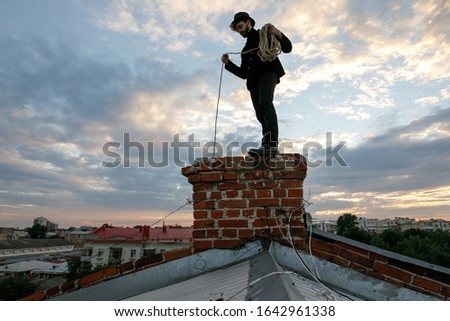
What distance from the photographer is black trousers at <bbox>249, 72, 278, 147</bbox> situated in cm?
289

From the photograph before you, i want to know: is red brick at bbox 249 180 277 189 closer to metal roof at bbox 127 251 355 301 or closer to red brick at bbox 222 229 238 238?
red brick at bbox 222 229 238 238

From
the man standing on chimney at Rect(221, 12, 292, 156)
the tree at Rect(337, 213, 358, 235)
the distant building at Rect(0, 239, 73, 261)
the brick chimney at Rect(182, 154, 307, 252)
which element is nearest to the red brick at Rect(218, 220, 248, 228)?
the brick chimney at Rect(182, 154, 307, 252)

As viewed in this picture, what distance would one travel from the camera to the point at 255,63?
10.3 ft

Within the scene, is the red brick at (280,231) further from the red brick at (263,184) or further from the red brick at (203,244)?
the red brick at (203,244)

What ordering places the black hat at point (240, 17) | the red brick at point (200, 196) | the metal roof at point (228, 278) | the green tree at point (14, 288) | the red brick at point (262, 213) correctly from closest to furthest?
the metal roof at point (228, 278) → the red brick at point (262, 213) → the red brick at point (200, 196) → the black hat at point (240, 17) → the green tree at point (14, 288)

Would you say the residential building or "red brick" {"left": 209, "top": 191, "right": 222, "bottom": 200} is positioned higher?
"red brick" {"left": 209, "top": 191, "right": 222, "bottom": 200}

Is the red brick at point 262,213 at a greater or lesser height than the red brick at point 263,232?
greater

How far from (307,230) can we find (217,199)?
87cm

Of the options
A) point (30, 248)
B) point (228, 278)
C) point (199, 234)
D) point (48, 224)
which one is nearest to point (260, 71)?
point (199, 234)

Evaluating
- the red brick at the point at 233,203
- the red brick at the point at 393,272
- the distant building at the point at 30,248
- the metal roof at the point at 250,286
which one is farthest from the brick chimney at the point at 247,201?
the distant building at the point at 30,248

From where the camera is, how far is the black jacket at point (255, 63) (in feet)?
10.1

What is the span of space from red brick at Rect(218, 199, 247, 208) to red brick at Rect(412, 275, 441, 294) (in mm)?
1656

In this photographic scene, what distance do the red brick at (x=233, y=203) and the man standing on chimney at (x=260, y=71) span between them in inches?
22.4
